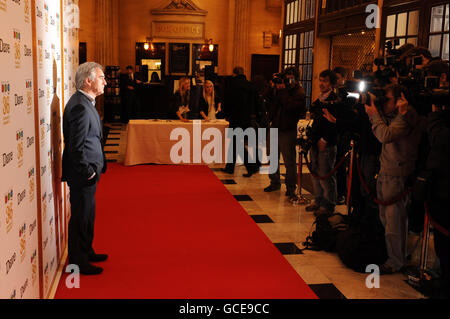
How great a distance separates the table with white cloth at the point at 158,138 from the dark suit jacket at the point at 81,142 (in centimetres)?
438

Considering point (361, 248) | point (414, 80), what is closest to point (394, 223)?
point (361, 248)

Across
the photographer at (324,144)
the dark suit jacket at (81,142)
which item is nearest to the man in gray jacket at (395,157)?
the photographer at (324,144)

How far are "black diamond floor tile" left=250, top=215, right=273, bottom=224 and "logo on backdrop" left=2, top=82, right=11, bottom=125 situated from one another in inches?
133

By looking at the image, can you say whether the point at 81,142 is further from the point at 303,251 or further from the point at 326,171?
the point at 326,171

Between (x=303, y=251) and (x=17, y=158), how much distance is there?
2757 mm

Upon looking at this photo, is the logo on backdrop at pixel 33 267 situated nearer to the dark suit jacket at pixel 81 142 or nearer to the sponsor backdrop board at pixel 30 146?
the sponsor backdrop board at pixel 30 146

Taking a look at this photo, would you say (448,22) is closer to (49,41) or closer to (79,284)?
(49,41)

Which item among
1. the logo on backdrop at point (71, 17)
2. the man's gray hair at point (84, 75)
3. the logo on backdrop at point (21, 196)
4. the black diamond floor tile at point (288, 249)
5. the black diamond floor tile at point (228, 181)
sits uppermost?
the logo on backdrop at point (71, 17)

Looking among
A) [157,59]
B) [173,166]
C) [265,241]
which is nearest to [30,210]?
[265,241]

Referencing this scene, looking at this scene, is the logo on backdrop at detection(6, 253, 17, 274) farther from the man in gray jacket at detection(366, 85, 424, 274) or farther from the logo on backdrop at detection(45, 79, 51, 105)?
the man in gray jacket at detection(366, 85, 424, 274)

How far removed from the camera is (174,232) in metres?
4.66

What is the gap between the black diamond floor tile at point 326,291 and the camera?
3373 mm

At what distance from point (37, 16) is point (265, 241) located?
2.75 metres

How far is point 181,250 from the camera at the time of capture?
4.18 m
